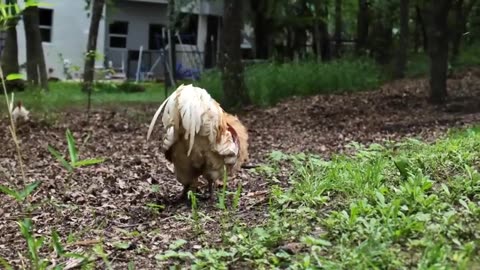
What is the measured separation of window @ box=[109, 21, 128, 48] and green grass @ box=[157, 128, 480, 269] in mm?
24760

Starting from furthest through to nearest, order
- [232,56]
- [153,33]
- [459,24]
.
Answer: [153,33]
[459,24]
[232,56]

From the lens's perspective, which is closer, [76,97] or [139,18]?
[76,97]

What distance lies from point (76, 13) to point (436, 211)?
24.9 meters

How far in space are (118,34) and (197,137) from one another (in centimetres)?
2461

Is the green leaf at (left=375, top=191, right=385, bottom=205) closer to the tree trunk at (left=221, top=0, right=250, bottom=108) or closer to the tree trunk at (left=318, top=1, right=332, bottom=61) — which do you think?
the tree trunk at (left=221, top=0, right=250, bottom=108)

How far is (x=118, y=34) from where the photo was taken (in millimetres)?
28906

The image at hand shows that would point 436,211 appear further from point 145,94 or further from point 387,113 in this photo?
point 145,94

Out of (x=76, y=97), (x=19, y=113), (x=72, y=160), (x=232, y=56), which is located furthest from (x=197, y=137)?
(x=76, y=97)

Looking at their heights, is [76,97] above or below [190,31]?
below

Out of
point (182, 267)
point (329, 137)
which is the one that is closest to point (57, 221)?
point (182, 267)

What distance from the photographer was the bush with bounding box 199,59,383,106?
14.8 metres

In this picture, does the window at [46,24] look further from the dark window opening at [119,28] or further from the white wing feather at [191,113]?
the white wing feather at [191,113]

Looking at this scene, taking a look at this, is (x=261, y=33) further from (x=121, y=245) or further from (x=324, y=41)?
(x=121, y=245)

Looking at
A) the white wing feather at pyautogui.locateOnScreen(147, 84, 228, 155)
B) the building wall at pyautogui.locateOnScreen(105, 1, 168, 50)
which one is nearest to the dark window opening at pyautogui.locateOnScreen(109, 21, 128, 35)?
the building wall at pyautogui.locateOnScreen(105, 1, 168, 50)
